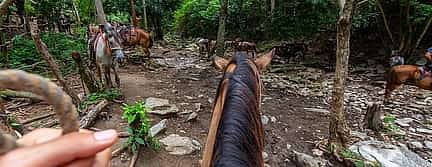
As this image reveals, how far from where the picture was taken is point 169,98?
23.0ft

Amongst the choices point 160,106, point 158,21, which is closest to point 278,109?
point 160,106

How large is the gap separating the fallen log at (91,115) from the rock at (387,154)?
420 centimetres

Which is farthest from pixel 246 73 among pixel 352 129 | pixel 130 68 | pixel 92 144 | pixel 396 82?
pixel 130 68

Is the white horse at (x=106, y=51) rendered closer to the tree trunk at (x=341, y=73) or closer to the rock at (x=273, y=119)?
the rock at (x=273, y=119)

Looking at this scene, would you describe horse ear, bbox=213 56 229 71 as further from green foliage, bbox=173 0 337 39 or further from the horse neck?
green foliage, bbox=173 0 337 39

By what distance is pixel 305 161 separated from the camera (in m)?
4.31

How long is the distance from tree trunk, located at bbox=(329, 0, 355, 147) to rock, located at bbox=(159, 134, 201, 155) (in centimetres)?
215

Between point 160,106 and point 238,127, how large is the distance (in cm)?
481

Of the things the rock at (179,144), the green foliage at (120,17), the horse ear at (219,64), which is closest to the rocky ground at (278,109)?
the rock at (179,144)

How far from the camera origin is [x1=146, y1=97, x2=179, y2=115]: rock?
587 cm

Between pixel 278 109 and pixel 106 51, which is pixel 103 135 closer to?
pixel 278 109

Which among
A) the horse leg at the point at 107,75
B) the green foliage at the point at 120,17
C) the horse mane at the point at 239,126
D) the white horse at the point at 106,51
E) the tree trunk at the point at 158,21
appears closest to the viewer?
the horse mane at the point at 239,126

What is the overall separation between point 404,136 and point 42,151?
6189mm

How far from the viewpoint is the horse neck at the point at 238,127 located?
4.60 ft
